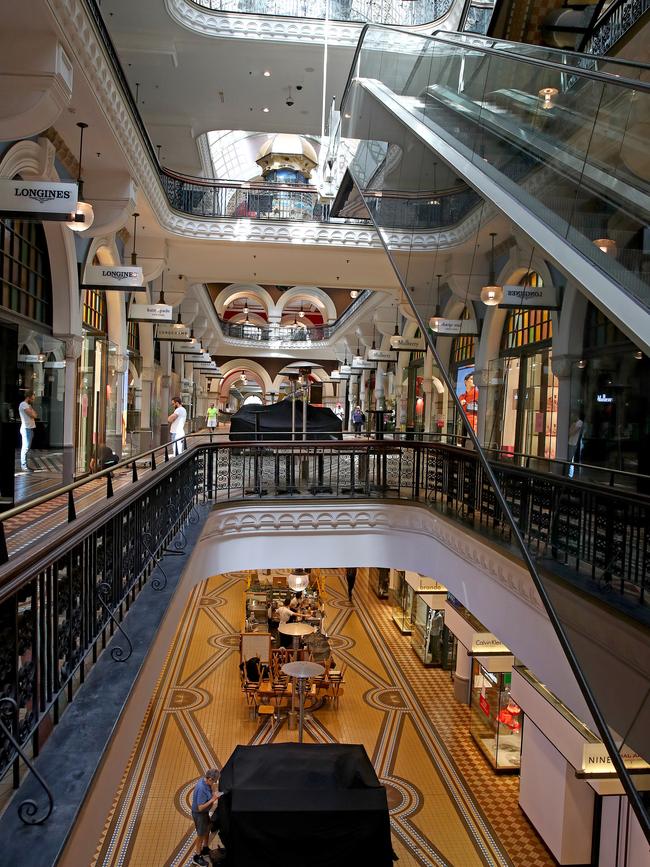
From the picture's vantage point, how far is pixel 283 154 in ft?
86.0

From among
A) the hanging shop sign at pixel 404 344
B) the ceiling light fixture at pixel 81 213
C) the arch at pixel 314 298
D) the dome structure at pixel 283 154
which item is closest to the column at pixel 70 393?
the ceiling light fixture at pixel 81 213

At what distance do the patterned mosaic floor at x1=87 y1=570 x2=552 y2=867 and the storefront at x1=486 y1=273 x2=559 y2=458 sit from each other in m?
4.03

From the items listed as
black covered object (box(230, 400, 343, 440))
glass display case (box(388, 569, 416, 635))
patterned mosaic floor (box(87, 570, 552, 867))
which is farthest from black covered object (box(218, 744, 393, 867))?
glass display case (box(388, 569, 416, 635))

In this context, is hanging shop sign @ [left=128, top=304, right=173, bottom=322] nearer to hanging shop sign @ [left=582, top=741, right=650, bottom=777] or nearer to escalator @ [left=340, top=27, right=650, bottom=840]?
escalator @ [left=340, top=27, right=650, bottom=840]

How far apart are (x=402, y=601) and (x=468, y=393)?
40.7ft

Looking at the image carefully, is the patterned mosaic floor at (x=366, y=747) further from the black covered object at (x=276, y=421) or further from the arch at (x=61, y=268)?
the arch at (x=61, y=268)

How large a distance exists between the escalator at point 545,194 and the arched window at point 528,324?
0.34 feet

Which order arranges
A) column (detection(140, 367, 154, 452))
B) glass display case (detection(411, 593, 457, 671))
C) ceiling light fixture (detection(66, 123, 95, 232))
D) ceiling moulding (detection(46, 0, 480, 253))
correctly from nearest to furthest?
ceiling moulding (detection(46, 0, 480, 253)), ceiling light fixture (detection(66, 123, 95, 232)), glass display case (detection(411, 593, 457, 671)), column (detection(140, 367, 154, 452))

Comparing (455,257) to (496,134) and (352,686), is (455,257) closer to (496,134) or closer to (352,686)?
(496,134)

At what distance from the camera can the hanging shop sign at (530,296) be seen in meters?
2.39

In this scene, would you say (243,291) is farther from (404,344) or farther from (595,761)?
(595,761)

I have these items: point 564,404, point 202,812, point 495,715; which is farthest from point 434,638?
point 564,404

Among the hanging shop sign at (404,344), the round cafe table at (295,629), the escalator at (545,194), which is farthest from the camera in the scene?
the hanging shop sign at (404,344)

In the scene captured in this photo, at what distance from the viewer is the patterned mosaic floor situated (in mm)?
7086
